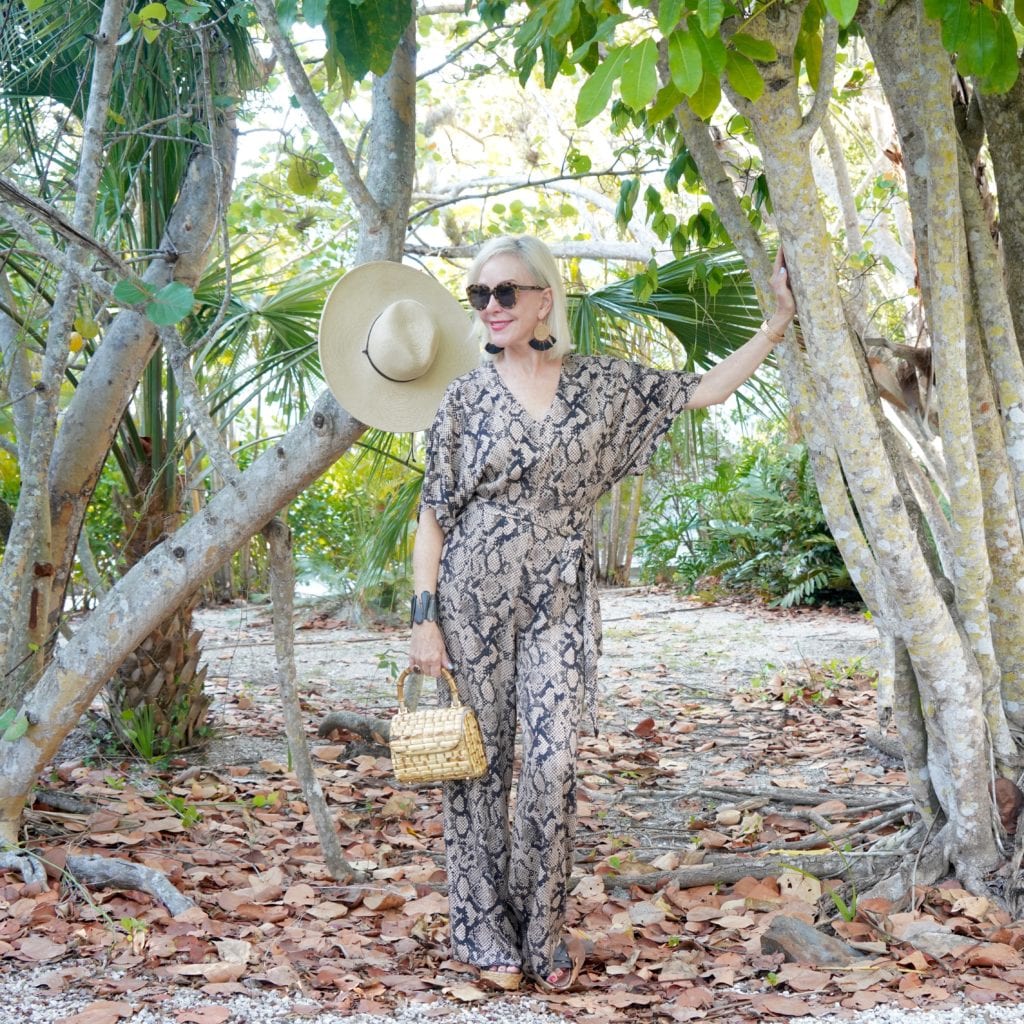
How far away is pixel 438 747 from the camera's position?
8.77 ft

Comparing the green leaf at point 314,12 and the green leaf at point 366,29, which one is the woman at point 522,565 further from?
the green leaf at point 314,12

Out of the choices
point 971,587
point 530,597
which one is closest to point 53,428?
point 530,597

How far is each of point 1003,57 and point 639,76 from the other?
2.96ft

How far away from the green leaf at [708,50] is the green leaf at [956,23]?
52 cm

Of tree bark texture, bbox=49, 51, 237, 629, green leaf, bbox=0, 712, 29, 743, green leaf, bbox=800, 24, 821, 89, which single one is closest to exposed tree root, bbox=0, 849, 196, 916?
green leaf, bbox=0, 712, 29, 743

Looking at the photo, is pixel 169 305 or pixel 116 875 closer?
pixel 169 305

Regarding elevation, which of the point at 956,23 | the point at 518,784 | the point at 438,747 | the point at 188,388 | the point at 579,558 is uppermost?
the point at 956,23

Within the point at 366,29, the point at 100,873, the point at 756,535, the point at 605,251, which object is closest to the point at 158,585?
the point at 100,873

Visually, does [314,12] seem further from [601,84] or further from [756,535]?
[756,535]

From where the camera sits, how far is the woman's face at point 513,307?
9.07 feet

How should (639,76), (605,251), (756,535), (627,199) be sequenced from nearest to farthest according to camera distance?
1. (639,76)
2. (627,199)
3. (605,251)
4. (756,535)

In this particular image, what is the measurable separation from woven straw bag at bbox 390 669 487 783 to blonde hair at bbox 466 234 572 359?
0.91 metres

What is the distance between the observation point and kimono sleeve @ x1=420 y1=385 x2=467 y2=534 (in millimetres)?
2799

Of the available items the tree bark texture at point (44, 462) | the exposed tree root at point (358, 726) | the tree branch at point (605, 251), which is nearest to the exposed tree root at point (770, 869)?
the exposed tree root at point (358, 726)
